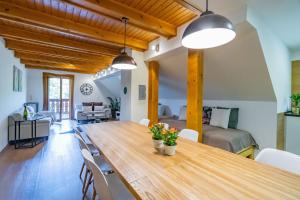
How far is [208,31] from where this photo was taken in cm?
142

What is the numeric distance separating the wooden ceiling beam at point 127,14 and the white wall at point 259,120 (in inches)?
80.9

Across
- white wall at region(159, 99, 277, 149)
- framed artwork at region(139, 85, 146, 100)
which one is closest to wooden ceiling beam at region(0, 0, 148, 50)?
framed artwork at region(139, 85, 146, 100)

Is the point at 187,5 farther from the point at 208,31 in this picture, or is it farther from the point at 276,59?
the point at 276,59

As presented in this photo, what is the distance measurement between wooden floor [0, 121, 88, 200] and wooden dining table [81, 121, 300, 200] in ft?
3.79

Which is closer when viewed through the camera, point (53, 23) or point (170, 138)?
point (170, 138)

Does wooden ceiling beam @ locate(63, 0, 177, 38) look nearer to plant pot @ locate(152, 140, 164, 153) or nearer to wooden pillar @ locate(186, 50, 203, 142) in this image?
wooden pillar @ locate(186, 50, 203, 142)

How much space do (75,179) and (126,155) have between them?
4.86 feet

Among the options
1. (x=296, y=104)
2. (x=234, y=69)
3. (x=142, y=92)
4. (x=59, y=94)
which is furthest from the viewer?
(x=59, y=94)

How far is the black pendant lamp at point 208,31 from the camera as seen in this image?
1.15 metres

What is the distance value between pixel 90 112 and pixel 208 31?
22.4ft

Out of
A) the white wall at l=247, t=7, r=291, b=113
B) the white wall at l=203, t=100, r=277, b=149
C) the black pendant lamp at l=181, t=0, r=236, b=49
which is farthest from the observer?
the white wall at l=203, t=100, r=277, b=149

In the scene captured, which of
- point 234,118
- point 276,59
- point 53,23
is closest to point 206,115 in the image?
point 234,118

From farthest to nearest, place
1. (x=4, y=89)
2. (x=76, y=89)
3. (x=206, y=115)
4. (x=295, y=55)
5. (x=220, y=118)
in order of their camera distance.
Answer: (x=76, y=89) < (x=206, y=115) < (x=4, y=89) < (x=220, y=118) < (x=295, y=55)

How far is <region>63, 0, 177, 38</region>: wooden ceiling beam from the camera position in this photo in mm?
2031
